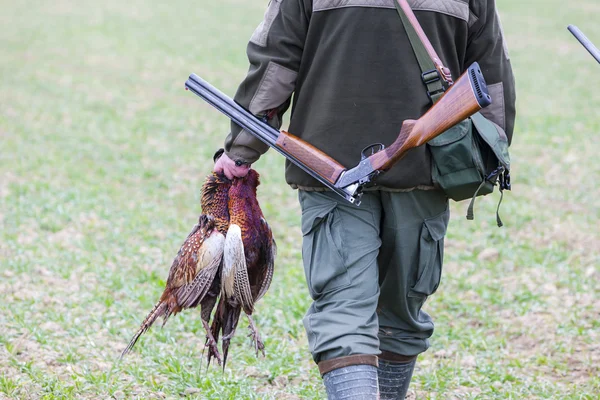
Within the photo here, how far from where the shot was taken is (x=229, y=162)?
3432 mm

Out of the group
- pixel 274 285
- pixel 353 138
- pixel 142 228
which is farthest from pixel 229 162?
pixel 142 228

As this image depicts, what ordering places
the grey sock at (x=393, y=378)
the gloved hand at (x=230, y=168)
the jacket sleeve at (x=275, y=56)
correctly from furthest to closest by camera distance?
1. the grey sock at (x=393, y=378)
2. the gloved hand at (x=230, y=168)
3. the jacket sleeve at (x=275, y=56)

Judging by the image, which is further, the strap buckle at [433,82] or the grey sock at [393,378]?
the grey sock at [393,378]

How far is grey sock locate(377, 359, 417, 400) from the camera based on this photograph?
145 inches

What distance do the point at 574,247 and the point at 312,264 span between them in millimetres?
4411

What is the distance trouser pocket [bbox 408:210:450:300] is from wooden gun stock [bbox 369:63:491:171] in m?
0.41

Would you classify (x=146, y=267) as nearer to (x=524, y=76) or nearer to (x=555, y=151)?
(x=555, y=151)

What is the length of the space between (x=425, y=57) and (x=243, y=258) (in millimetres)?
1139

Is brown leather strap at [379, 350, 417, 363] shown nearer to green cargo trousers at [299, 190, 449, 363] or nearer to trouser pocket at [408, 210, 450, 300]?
green cargo trousers at [299, 190, 449, 363]


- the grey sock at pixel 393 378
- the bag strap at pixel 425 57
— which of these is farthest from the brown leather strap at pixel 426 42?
the grey sock at pixel 393 378

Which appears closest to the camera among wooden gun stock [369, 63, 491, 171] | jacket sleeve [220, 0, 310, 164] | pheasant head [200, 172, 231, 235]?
wooden gun stock [369, 63, 491, 171]

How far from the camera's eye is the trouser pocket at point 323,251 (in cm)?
311

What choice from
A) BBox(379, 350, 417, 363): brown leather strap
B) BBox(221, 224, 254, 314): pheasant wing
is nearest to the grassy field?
BBox(379, 350, 417, 363): brown leather strap

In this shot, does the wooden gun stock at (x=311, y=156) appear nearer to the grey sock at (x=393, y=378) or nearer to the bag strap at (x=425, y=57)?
the bag strap at (x=425, y=57)
